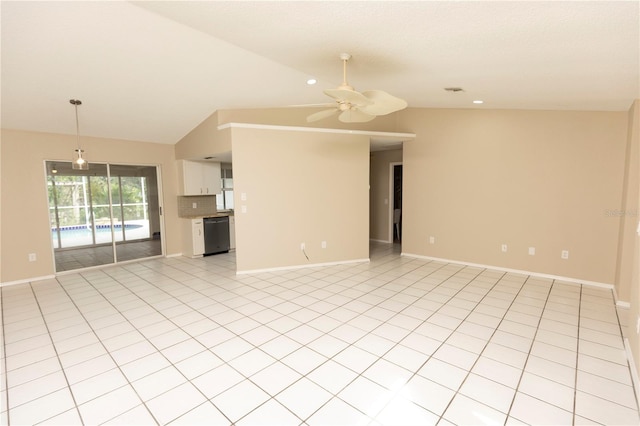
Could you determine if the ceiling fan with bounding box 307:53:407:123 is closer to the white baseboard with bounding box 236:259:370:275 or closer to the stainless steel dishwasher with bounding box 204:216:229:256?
the white baseboard with bounding box 236:259:370:275

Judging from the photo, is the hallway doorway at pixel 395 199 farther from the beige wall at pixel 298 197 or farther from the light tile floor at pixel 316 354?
the light tile floor at pixel 316 354

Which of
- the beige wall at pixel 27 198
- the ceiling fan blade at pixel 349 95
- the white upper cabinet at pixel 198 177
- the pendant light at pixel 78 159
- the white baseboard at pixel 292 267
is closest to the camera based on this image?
the ceiling fan blade at pixel 349 95

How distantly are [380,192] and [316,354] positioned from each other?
5391 millimetres

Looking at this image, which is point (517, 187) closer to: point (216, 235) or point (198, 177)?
point (216, 235)

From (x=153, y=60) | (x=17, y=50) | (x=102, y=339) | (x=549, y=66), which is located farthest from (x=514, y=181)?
(x=17, y=50)

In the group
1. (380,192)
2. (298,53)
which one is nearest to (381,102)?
(298,53)

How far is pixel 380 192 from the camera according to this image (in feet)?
24.4

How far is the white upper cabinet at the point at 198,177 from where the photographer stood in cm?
626

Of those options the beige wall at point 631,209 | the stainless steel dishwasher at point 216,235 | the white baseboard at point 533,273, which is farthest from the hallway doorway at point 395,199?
the beige wall at point 631,209

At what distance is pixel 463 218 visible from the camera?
5.31 metres

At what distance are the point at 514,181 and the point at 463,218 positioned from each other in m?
0.98

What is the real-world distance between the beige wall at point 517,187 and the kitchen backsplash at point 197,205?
4357 millimetres

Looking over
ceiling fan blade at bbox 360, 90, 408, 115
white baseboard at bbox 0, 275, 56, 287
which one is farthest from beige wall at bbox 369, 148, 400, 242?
white baseboard at bbox 0, 275, 56, 287

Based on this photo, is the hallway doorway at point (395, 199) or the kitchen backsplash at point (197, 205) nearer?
the kitchen backsplash at point (197, 205)
